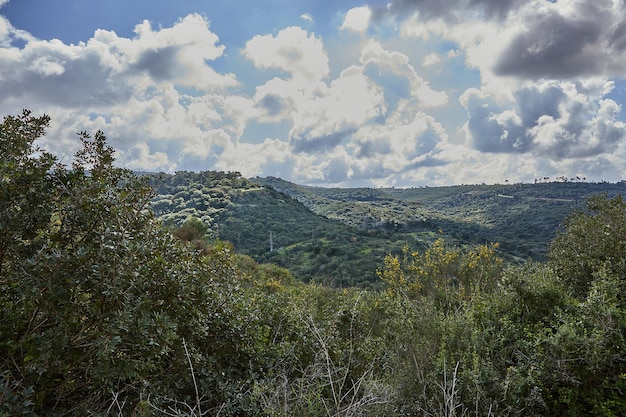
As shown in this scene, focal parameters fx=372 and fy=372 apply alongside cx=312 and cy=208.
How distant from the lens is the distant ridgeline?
45812 mm

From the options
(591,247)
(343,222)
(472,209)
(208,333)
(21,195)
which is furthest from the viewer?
(472,209)

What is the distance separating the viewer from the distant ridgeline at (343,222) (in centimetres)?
4581

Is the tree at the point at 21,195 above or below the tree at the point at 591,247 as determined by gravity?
above

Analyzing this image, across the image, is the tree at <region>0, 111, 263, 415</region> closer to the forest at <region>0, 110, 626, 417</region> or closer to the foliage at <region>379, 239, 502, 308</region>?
the forest at <region>0, 110, 626, 417</region>

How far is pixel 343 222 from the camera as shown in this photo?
93.9m

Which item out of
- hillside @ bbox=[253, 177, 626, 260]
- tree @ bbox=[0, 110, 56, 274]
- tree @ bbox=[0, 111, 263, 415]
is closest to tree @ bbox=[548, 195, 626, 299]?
tree @ bbox=[0, 111, 263, 415]

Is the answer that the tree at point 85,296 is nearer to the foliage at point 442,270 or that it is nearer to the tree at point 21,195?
the tree at point 21,195

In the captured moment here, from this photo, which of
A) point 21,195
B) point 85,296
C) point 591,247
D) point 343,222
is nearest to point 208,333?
point 85,296

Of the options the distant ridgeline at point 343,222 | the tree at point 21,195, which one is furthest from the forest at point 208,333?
the distant ridgeline at point 343,222

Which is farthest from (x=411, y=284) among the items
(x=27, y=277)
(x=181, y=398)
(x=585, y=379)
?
(x=27, y=277)

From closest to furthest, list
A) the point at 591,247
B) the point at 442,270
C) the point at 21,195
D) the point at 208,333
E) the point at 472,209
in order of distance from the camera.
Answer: the point at 21,195 → the point at 208,333 → the point at 591,247 → the point at 442,270 → the point at 472,209

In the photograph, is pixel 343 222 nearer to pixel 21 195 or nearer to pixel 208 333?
pixel 208 333

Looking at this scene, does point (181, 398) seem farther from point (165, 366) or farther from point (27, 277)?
point (27, 277)

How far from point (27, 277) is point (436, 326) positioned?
438 cm
